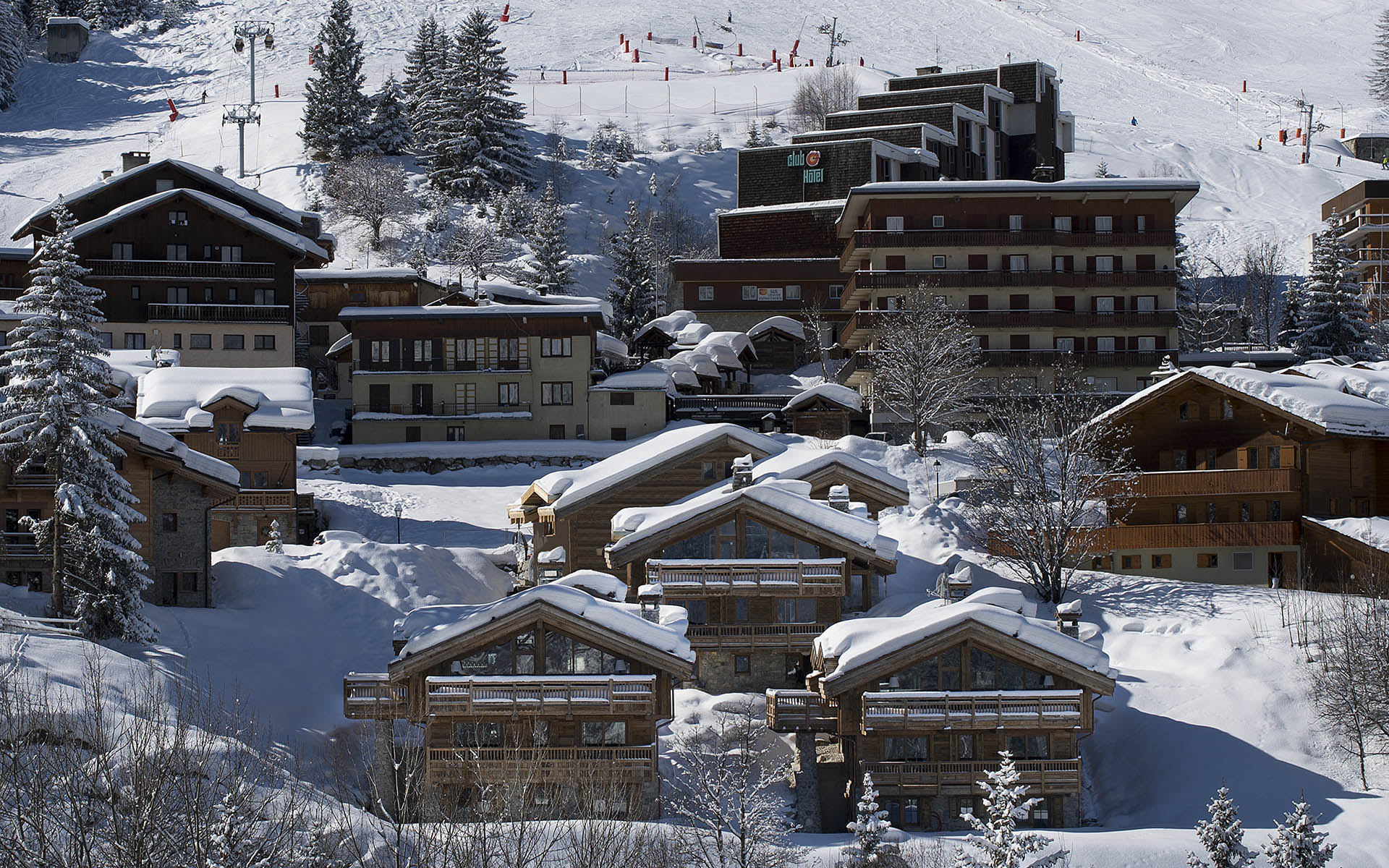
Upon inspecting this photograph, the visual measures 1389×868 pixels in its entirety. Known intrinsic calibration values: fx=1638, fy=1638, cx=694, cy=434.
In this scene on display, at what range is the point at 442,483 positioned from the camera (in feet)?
204

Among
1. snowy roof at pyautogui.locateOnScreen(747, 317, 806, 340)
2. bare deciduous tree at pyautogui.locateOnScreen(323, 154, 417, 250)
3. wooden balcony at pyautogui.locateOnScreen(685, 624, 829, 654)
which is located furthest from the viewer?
bare deciduous tree at pyautogui.locateOnScreen(323, 154, 417, 250)

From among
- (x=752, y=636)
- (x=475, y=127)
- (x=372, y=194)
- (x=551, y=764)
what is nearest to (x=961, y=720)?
(x=752, y=636)

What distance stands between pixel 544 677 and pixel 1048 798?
439 inches

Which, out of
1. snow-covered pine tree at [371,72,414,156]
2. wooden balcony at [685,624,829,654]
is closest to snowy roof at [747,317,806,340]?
wooden balcony at [685,624,829,654]

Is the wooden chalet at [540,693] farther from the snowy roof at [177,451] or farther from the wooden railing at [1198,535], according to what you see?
the wooden railing at [1198,535]

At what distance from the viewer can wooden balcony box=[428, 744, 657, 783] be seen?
109 feet

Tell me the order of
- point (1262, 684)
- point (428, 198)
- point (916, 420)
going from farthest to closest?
1. point (428, 198)
2. point (916, 420)
3. point (1262, 684)

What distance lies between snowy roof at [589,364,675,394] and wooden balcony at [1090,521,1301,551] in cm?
2436

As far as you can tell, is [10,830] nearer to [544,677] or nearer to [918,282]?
[544,677]

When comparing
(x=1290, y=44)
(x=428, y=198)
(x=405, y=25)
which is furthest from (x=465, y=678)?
(x=1290, y=44)

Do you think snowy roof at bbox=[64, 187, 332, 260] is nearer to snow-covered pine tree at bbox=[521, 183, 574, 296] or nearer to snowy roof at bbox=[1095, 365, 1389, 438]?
snow-covered pine tree at bbox=[521, 183, 574, 296]

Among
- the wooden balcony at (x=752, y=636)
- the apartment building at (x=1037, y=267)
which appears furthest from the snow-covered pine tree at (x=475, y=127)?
the wooden balcony at (x=752, y=636)

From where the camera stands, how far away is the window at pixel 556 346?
68.7m

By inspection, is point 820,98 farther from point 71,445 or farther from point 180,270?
point 71,445
